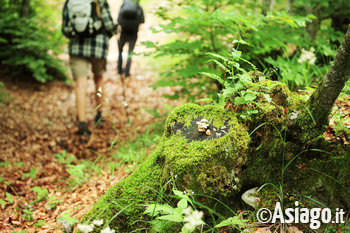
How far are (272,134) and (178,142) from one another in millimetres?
834

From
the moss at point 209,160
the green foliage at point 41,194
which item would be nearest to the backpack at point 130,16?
the green foliage at point 41,194

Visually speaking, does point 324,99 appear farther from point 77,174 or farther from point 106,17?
point 106,17

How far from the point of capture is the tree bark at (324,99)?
179cm

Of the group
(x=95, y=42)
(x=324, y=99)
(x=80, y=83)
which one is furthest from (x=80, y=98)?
(x=324, y=99)

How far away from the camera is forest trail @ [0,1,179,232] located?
116 inches

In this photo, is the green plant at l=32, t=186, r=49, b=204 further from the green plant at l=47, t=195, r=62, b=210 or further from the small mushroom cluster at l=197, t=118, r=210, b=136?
the small mushroom cluster at l=197, t=118, r=210, b=136

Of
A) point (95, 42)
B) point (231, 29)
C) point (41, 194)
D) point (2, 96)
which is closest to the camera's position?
point (41, 194)

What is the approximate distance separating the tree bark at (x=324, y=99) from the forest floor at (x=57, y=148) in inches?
10.9

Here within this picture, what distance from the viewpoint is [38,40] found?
19.8 ft

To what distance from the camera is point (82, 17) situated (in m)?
4.62

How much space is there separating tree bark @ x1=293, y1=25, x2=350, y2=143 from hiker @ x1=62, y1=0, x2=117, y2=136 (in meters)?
3.36

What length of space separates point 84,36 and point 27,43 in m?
1.86

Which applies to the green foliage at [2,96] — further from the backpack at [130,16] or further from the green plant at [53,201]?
the green plant at [53,201]

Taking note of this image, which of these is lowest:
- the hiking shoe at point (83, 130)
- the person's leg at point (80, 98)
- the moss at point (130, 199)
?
the hiking shoe at point (83, 130)
